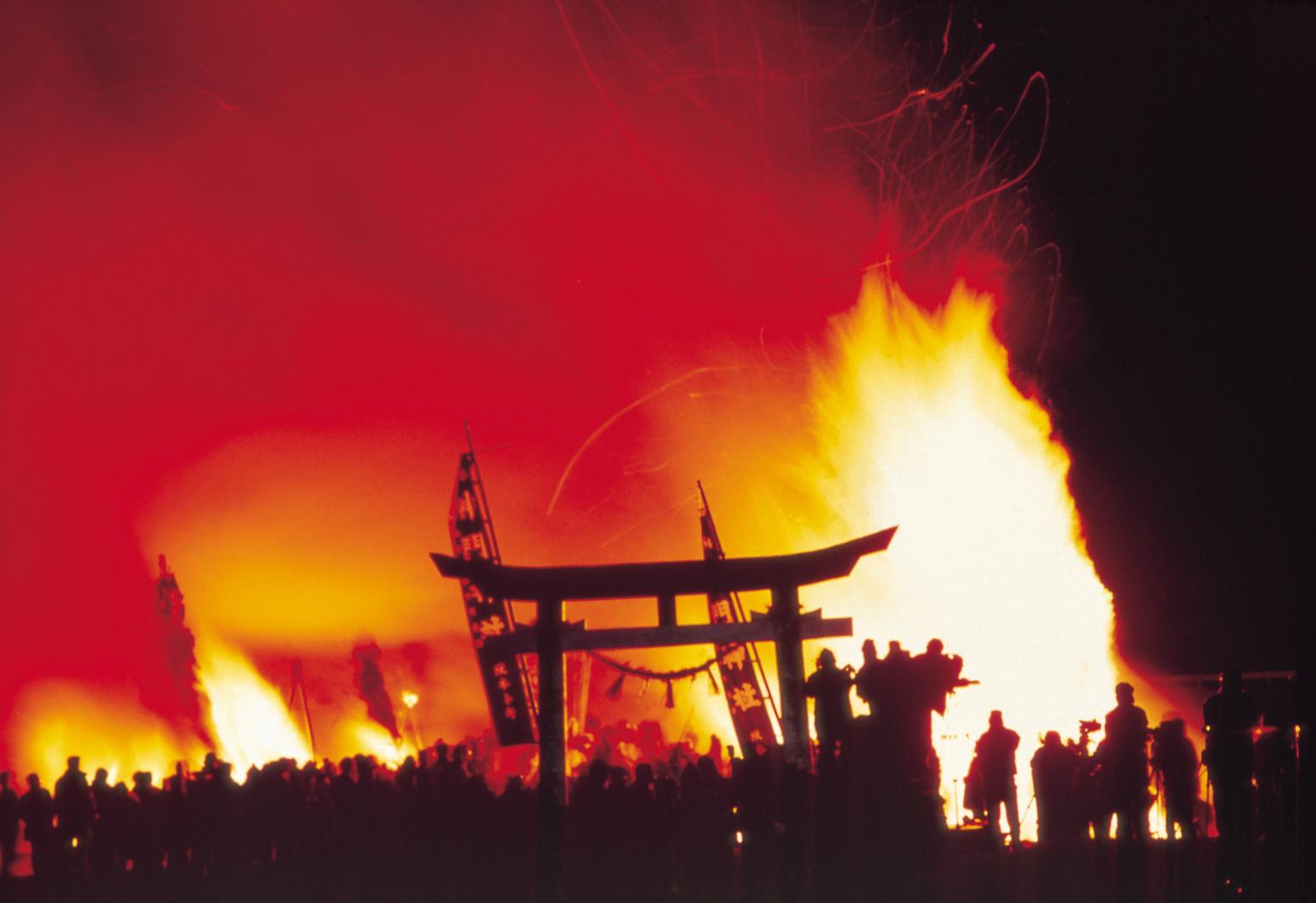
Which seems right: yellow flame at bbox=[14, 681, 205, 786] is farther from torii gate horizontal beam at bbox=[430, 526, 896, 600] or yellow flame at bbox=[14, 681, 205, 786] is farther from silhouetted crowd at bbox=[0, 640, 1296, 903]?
torii gate horizontal beam at bbox=[430, 526, 896, 600]

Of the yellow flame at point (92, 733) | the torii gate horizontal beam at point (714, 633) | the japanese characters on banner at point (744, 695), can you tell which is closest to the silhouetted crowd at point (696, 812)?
the torii gate horizontal beam at point (714, 633)

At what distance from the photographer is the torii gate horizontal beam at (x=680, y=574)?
15758 millimetres

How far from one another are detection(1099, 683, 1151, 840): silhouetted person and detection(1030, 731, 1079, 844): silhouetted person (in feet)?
4.47

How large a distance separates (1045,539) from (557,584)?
11.5 meters

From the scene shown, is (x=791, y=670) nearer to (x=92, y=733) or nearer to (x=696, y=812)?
(x=696, y=812)

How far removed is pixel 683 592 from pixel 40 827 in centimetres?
709

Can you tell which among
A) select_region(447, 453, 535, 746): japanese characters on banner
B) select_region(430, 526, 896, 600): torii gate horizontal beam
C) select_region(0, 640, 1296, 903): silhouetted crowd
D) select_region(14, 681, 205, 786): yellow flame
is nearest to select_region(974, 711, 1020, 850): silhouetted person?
select_region(0, 640, 1296, 903): silhouetted crowd

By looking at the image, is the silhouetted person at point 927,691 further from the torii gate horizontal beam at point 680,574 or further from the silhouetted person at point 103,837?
the silhouetted person at point 103,837

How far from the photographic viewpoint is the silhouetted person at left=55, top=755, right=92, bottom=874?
14945 millimetres

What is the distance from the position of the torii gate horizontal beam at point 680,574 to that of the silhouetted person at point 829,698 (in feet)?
13.5

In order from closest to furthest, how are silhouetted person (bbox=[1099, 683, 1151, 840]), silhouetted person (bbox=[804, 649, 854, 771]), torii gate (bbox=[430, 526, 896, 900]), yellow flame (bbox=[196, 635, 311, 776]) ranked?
silhouetted person (bbox=[804, 649, 854, 771]) → silhouetted person (bbox=[1099, 683, 1151, 840]) → torii gate (bbox=[430, 526, 896, 900]) → yellow flame (bbox=[196, 635, 311, 776])

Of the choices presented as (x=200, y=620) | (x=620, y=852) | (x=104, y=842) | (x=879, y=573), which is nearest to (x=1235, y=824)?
(x=620, y=852)

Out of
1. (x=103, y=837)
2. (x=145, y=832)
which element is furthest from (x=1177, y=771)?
(x=103, y=837)

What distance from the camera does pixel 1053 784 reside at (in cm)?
1375
